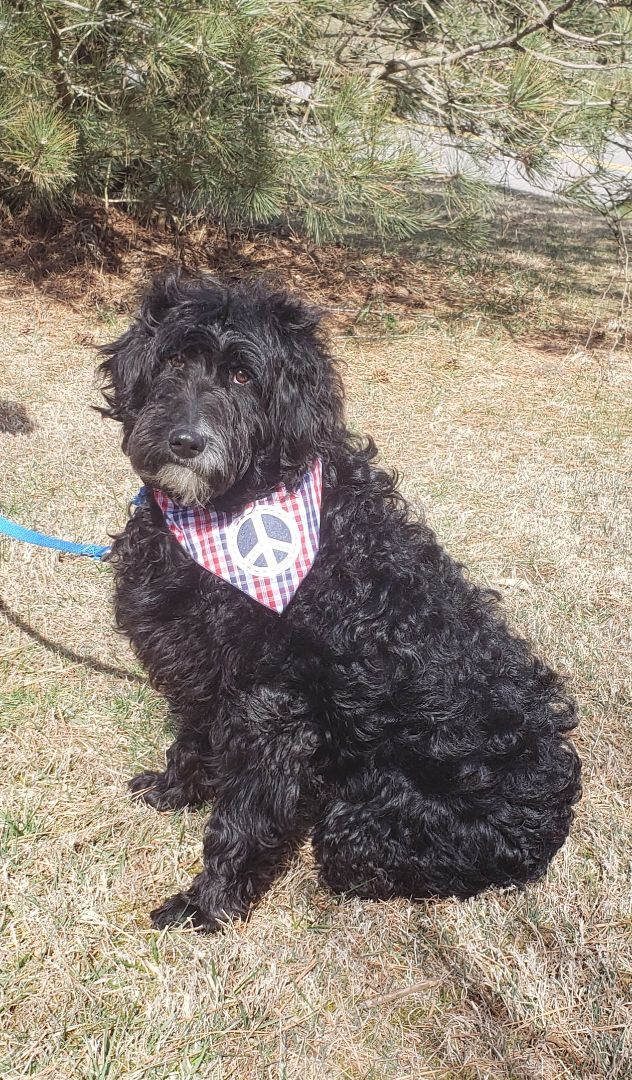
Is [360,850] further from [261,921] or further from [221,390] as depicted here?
[221,390]

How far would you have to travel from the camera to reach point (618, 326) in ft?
24.9

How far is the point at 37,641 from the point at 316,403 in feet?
5.89

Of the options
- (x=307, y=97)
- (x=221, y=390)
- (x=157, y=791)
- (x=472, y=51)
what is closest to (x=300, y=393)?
(x=221, y=390)

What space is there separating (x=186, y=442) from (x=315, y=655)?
0.67 meters

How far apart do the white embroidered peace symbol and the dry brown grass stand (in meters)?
1.06

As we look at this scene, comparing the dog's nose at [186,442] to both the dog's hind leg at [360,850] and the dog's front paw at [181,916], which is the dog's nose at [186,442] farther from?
the dog's front paw at [181,916]

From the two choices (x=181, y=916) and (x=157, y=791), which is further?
(x=157, y=791)

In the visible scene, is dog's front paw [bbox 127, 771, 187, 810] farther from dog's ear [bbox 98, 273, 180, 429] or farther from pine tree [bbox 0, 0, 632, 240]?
pine tree [bbox 0, 0, 632, 240]

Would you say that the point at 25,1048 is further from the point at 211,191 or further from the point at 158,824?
the point at 211,191

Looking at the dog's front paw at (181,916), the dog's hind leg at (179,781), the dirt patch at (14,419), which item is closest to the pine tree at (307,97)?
the dirt patch at (14,419)

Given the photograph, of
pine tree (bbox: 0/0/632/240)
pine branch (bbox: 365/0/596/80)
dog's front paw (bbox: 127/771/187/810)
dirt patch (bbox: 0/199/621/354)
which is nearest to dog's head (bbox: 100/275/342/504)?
dog's front paw (bbox: 127/771/187/810)

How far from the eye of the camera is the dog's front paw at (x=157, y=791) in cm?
262

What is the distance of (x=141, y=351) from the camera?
2178 millimetres

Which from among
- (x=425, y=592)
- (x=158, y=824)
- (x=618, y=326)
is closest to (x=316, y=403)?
(x=425, y=592)
